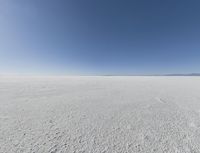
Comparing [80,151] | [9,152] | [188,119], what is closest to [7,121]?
[9,152]

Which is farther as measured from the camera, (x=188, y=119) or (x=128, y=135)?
(x=188, y=119)

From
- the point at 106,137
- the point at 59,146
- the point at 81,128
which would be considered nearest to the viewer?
the point at 59,146

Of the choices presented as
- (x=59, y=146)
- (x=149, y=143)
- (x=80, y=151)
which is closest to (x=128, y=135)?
(x=149, y=143)

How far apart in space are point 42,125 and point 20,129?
443 millimetres

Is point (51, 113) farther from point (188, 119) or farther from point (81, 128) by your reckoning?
point (188, 119)

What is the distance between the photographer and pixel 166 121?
305cm

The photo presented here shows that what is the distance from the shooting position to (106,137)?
2303 mm

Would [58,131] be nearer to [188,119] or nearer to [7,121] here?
[7,121]

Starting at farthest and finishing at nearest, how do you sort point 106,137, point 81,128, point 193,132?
1. point 81,128
2. point 193,132
3. point 106,137

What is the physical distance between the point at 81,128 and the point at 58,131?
1.66ft

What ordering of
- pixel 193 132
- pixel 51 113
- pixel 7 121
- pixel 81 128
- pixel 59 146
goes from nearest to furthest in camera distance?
pixel 59 146 < pixel 193 132 < pixel 81 128 < pixel 7 121 < pixel 51 113

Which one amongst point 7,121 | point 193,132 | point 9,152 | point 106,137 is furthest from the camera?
point 7,121

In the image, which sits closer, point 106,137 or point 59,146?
point 59,146

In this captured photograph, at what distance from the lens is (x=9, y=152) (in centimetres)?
183
